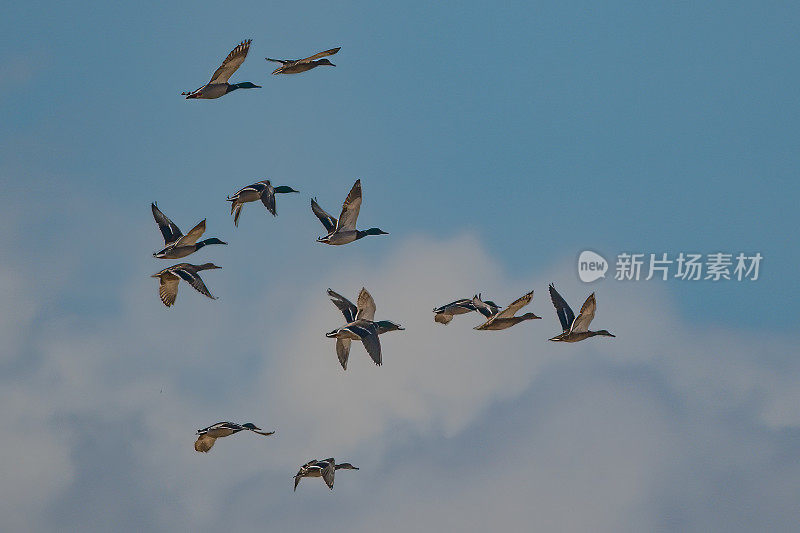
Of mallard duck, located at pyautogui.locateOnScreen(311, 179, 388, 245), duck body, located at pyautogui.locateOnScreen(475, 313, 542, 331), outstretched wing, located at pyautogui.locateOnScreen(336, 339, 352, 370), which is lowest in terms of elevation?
outstretched wing, located at pyautogui.locateOnScreen(336, 339, 352, 370)

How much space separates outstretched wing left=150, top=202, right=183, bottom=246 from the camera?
2410 inches

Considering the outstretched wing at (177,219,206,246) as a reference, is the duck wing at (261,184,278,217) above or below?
above

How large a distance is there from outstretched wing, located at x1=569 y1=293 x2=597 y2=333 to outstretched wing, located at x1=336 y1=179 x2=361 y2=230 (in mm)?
10228

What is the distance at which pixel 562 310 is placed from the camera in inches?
2398

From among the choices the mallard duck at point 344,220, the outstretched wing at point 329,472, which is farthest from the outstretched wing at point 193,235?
the outstretched wing at point 329,472

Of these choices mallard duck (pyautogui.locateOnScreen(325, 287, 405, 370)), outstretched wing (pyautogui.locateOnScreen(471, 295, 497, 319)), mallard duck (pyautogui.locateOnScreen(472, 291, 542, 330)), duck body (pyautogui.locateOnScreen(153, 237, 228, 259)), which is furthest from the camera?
outstretched wing (pyautogui.locateOnScreen(471, 295, 497, 319))

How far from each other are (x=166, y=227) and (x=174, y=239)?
702 millimetres

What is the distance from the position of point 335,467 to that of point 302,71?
1659 cm

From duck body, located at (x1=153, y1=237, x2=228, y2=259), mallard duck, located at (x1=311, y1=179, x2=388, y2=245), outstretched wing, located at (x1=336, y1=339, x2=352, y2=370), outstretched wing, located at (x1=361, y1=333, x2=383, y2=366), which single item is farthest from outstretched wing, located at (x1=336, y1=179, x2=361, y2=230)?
duck body, located at (x1=153, y1=237, x2=228, y2=259)

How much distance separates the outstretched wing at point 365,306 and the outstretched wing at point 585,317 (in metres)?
8.51

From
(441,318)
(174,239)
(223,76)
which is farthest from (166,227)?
(441,318)

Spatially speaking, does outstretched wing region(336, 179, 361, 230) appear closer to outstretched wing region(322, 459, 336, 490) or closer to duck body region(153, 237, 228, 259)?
duck body region(153, 237, 228, 259)

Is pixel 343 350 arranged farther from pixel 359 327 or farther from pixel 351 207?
pixel 351 207

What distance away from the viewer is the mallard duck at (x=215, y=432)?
2331 inches
